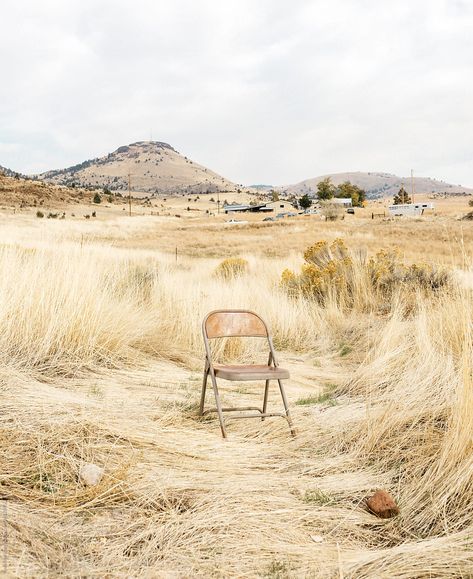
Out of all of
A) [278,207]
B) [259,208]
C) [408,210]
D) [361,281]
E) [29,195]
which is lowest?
[361,281]

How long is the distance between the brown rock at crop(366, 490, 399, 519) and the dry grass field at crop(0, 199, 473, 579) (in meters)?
0.04

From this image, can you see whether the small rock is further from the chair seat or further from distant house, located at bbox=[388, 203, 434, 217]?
distant house, located at bbox=[388, 203, 434, 217]

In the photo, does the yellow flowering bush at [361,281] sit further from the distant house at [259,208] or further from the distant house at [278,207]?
the distant house at [278,207]

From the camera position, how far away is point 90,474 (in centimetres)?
313

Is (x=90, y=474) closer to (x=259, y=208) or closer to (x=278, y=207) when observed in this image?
(x=259, y=208)

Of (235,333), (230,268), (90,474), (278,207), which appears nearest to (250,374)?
(235,333)

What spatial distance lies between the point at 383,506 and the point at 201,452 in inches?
48.2

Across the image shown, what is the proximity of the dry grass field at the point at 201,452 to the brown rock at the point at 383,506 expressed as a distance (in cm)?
4

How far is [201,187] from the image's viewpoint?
183250 millimetres

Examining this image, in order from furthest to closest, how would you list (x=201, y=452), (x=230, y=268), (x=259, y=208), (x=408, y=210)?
(x=259, y=208), (x=408, y=210), (x=230, y=268), (x=201, y=452)

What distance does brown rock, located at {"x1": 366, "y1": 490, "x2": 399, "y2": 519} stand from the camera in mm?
2945

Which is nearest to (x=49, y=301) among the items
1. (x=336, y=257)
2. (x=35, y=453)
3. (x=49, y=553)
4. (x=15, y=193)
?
(x=35, y=453)

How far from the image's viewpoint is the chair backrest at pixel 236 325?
446 cm

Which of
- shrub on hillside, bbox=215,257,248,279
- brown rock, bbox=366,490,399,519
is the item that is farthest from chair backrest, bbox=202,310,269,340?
shrub on hillside, bbox=215,257,248,279
